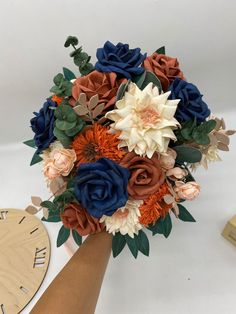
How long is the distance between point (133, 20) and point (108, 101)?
547 mm

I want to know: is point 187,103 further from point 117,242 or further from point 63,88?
point 117,242

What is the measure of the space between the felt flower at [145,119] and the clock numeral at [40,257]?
1.91 feet

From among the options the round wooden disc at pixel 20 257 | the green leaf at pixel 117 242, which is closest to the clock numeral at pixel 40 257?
the round wooden disc at pixel 20 257

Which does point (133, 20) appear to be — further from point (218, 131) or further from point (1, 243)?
point (1, 243)

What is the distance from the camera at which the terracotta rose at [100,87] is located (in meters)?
0.66

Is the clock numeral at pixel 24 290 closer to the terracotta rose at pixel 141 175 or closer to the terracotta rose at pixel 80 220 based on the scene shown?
the terracotta rose at pixel 80 220

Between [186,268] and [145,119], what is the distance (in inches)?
22.1

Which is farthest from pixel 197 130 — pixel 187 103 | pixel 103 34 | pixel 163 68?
pixel 103 34

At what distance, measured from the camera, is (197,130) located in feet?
2.15

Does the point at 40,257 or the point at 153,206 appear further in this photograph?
the point at 40,257

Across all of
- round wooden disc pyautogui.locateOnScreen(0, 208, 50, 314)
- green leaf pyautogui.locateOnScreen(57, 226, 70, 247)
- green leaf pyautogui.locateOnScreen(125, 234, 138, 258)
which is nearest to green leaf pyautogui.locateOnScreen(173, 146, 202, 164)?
green leaf pyautogui.locateOnScreen(125, 234, 138, 258)

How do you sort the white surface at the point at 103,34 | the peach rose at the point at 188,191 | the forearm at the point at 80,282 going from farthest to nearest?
1. the white surface at the point at 103,34
2. the peach rose at the point at 188,191
3. the forearm at the point at 80,282

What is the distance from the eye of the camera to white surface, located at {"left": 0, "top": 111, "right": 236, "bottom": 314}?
0.88 meters

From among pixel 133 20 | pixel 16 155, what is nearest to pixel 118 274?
pixel 16 155
